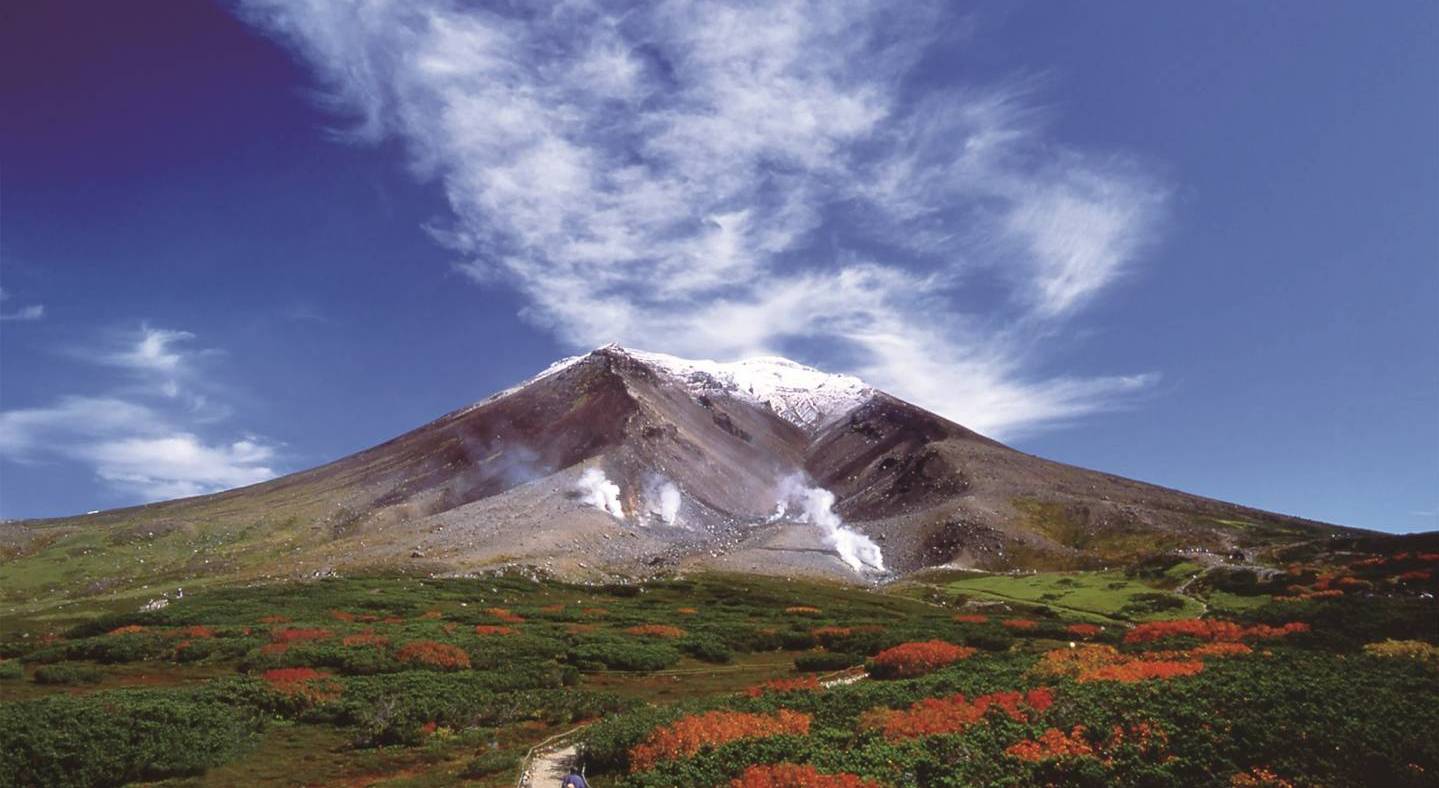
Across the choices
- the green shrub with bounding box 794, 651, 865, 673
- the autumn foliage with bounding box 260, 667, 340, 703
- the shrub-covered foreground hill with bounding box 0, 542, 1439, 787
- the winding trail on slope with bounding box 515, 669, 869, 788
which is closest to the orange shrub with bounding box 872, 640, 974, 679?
the shrub-covered foreground hill with bounding box 0, 542, 1439, 787

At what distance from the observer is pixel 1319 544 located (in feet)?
321

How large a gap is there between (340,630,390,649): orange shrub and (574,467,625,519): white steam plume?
8754 centimetres

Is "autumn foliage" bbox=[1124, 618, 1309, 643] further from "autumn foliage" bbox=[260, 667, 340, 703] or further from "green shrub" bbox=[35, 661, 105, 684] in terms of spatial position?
"green shrub" bbox=[35, 661, 105, 684]

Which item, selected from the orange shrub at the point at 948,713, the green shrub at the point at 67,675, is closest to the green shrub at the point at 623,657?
the orange shrub at the point at 948,713

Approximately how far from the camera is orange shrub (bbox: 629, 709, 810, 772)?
19.1 metres

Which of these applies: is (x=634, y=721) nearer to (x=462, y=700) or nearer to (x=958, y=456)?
(x=462, y=700)

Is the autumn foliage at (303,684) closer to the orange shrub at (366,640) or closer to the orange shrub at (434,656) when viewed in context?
the orange shrub at (434,656)

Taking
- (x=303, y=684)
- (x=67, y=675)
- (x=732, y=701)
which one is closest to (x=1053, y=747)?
(x=732, y=701)

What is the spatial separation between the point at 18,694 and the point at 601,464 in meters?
119

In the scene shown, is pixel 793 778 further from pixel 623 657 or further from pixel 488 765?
A: pixel 623 657

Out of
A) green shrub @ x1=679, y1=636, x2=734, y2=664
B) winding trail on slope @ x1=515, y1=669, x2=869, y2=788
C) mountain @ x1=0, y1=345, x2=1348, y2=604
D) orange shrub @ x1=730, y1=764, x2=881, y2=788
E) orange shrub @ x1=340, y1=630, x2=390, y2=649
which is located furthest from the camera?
mountain @ x1=0, y1=345, x2=1348, y2=604

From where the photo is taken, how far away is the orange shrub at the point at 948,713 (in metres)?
19.1

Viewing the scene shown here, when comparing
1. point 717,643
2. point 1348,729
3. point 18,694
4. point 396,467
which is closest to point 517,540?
point 717,643

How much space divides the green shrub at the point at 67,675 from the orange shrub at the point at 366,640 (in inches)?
398
